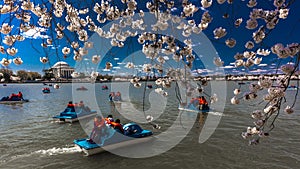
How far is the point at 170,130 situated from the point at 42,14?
12.7 m

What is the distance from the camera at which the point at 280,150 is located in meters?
11.2

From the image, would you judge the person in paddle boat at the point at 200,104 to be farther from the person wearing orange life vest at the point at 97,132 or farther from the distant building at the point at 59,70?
the distant building at the point at 59,70

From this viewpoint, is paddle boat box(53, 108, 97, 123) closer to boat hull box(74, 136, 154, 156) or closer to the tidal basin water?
the tidal basin water

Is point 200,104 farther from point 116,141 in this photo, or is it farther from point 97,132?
point 97,132

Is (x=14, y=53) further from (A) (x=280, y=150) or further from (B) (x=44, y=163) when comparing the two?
(A) (x=280, y=150)

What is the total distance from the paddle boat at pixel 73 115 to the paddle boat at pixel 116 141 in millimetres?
6823

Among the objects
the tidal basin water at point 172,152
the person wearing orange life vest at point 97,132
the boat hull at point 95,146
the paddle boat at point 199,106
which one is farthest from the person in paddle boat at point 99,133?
the paddle boat at point 199,106

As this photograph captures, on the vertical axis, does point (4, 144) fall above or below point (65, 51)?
below

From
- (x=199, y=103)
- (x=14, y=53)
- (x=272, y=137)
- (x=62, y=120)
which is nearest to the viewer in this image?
(x=14, y=53)

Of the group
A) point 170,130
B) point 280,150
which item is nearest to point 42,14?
point 280,150

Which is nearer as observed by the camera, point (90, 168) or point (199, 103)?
point (90, 168)

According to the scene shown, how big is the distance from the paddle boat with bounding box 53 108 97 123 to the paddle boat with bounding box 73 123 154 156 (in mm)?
6823

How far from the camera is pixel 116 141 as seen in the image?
35.9 ft

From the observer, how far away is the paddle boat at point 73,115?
56.6 ft
